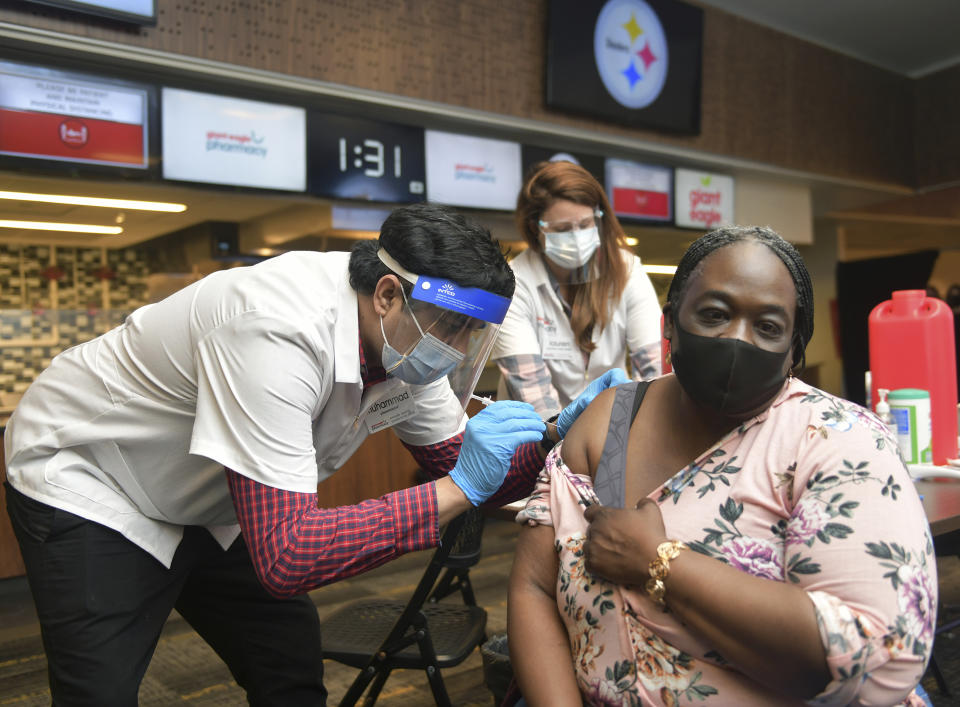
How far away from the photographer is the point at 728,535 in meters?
1.12

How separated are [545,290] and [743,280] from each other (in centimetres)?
145

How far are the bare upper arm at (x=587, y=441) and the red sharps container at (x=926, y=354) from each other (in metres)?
1.30

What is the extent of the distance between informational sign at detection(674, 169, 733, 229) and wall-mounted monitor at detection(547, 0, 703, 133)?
40 cm

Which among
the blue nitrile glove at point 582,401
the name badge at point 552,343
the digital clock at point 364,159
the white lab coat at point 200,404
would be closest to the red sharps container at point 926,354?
the name badge at point 552,343

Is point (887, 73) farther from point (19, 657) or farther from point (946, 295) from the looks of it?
point (19, 657)

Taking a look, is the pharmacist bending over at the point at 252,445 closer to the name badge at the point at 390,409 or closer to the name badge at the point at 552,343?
the name badge at the point at 390,409

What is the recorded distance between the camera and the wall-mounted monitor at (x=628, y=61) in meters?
5.03

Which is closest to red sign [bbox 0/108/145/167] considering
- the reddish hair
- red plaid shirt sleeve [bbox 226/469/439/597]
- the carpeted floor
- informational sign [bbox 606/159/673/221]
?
the carpeted floor

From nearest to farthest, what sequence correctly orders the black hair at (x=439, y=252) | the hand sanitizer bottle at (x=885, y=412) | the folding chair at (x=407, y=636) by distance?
1. the black hair at (x=439, y=252)
2. the folding chair at (x=407, y=636)
3. the hand sanitizer bottle at (x=885, y=412)

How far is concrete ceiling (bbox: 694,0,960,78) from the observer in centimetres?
588

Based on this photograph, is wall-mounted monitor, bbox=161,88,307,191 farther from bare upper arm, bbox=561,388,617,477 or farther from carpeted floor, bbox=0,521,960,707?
bare upper arm, bbox=561,388,617,477

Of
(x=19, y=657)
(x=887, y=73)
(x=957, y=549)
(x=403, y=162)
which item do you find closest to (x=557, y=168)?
(x=957, y=549)

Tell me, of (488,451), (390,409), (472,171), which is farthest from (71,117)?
(488,451)

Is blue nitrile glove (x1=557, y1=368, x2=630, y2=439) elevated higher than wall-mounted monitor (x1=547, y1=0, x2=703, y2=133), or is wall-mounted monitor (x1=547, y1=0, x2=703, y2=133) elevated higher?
wall-mounted monitor (x1=547, y1=0, x2=703, y2=133)
